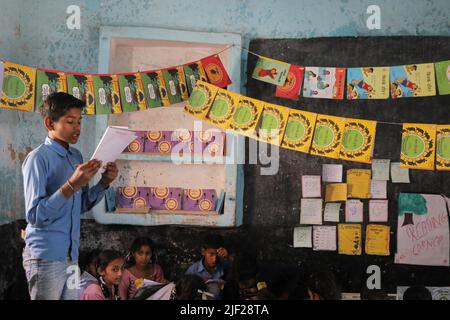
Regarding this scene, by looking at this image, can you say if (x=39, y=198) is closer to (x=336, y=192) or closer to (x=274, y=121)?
(x=274, y=121)

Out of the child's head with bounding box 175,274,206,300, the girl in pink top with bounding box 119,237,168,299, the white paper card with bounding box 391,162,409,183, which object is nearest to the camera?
the child's head with bounding box 175,274,206,300

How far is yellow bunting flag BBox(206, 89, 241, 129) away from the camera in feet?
17.0

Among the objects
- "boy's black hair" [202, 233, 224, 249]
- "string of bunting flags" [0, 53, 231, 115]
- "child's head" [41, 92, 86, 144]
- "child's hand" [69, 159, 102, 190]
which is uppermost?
"string of bunting flags" [0, 53, 231, 115]

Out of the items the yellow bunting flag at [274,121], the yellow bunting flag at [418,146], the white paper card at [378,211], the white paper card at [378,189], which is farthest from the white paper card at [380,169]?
the yellow bunting flag at [274,121]

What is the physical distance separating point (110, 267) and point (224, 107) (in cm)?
151

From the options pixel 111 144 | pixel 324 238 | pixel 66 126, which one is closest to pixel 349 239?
pixel 324 238

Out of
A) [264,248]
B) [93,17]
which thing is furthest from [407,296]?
[93,17]

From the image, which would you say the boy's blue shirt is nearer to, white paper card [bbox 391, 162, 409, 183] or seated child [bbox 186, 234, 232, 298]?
seated child [bbox 186, 234, 232, 298]

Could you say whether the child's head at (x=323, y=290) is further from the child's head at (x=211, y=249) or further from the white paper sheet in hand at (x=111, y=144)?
the white paper sheet in hand at (x=111, y=144)

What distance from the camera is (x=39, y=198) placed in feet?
11.3

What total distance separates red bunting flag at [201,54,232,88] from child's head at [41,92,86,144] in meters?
1.83

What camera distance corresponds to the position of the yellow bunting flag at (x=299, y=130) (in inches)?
201

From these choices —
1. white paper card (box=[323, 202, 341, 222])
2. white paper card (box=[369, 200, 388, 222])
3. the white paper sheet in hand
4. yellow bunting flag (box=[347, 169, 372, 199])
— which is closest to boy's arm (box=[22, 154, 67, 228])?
the white paper sheet in hand

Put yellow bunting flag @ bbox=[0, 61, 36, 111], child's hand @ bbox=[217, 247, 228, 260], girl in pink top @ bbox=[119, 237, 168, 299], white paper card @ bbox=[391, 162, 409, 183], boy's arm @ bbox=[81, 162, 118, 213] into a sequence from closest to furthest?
boy's arm @ bbox=[81, 162, 118, 213], yellow bunting flag @ bbox=[0, 61, 36, 111], girl in pink top @ bbox=[119, 237, 168, 299], child's hand @ bbox=[217, 247, 228, 260], white paper card @ bbox=[391, 162, 409, 183]
